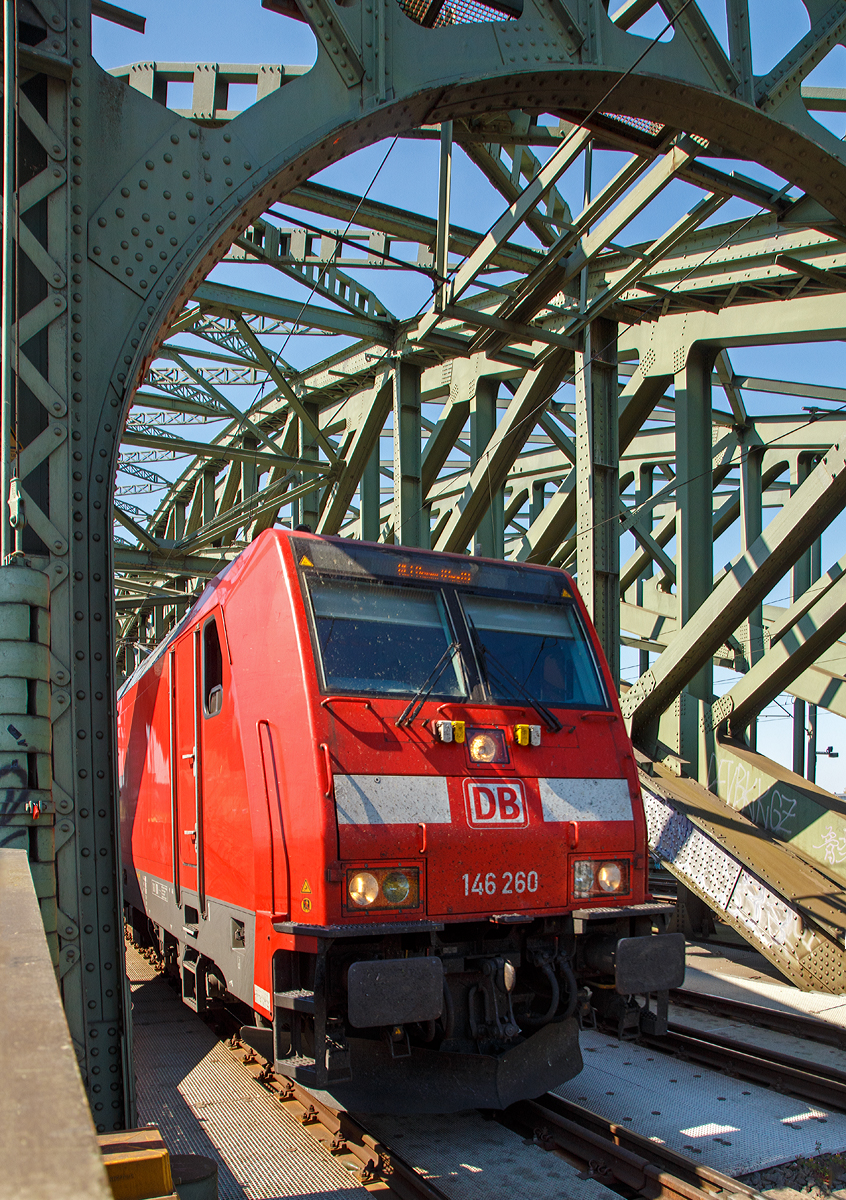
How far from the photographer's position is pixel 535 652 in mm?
6039

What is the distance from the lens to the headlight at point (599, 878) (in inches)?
211

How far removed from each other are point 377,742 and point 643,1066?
11.3ft

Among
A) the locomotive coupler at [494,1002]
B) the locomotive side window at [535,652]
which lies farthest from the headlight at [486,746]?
the locomotive coupler at [494,1002]

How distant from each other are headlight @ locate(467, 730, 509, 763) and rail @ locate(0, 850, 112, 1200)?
134 inches

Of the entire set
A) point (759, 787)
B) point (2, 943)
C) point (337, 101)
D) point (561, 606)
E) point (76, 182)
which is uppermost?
point (337, 101)

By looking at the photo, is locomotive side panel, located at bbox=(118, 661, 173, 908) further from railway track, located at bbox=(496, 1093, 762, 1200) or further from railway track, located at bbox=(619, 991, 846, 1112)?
railway track, located at bbox=(619, 991, 846, 1112)

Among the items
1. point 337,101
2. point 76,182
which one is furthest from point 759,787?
point 76,182

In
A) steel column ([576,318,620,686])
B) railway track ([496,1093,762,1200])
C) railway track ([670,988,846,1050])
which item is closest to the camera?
railway track ([496,1093,762,1200])

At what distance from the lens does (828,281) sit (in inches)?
428

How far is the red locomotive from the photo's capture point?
4.66 m

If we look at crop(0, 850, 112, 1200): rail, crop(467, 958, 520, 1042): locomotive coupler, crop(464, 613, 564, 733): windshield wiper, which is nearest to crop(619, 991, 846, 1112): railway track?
crop(467, 958, 520, 1042): locomotive coupler

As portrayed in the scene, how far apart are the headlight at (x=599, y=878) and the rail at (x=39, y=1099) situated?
3.77 meters

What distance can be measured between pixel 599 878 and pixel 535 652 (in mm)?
1426

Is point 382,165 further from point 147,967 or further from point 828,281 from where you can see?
point 147,967
